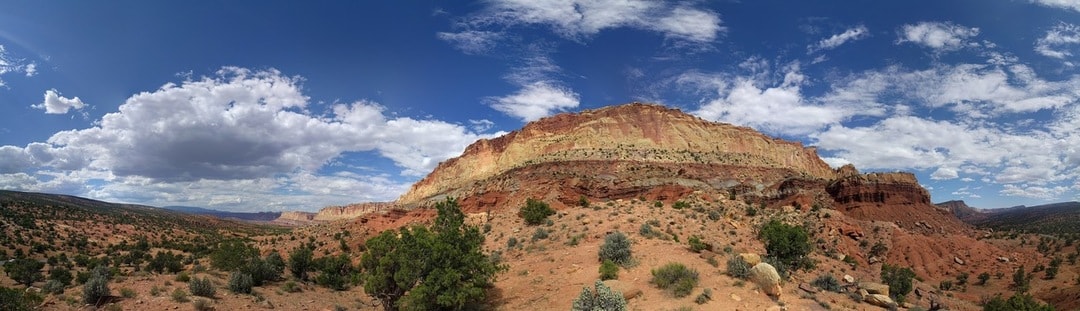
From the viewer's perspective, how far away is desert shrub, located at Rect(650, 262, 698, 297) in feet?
50.3

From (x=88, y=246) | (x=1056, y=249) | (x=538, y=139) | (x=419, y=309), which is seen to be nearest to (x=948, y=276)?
(x=1056, y=249)

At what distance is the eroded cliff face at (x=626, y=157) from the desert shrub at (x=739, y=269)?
97.2 feet

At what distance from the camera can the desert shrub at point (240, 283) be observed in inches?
822

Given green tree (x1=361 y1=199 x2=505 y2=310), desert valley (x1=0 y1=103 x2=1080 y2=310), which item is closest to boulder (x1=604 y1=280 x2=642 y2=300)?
desert valley (x1=0 y1=103 x2=1080 y2=310)

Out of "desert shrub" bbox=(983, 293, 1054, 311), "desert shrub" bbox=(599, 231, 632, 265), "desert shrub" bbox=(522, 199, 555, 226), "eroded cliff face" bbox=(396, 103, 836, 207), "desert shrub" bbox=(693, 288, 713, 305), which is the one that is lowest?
"desert shrub" bbox=(983, 293, 1054, 311)

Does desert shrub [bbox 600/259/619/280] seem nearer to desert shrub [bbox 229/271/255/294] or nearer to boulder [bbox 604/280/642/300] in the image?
boulder [bbox 604/280/642/300]

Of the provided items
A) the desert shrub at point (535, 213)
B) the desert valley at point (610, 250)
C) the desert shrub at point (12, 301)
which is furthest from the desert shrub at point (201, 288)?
the desert shrub at point (535, 213)

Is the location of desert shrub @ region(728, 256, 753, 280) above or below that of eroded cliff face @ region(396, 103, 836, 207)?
below

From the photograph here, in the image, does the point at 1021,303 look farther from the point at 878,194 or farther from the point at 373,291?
the point at 878,194

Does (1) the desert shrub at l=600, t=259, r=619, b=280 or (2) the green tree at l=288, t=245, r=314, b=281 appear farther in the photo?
(2) the green tree at l=288, t=245, r=314, b=281

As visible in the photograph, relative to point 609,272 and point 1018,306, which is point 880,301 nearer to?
point 609,272

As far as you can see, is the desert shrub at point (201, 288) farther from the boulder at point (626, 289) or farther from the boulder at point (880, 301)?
the boulder at point (880, 301)

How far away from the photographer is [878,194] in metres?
54.4

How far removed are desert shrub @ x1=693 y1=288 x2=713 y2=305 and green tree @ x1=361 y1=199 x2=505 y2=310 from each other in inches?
278
